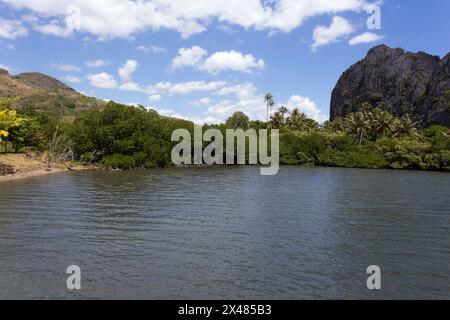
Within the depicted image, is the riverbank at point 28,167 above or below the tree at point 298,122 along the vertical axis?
below

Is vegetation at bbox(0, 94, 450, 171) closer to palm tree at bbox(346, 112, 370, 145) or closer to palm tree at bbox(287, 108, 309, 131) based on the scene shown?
palm tree at bbox(346, 112, 370, 145)

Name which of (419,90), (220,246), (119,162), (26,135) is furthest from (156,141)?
(419,90)

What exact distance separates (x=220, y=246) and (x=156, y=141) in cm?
6885

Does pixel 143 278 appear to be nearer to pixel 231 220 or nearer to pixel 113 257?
pixel 113 257

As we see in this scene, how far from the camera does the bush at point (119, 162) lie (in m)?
77.3

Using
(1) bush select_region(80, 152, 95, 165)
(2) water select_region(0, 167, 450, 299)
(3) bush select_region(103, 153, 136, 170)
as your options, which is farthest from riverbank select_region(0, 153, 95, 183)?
(2) water select_region(0, 167, 450, 299)

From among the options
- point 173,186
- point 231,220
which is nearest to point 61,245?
point 231,220

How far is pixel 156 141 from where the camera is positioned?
8831 cm

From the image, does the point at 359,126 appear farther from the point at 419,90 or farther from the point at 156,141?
the point at 419,90

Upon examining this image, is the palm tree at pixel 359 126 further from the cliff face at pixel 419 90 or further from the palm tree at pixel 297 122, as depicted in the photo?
the cliff face at pixel 419 90

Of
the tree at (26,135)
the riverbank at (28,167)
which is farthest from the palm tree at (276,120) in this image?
the tree at (26,135)

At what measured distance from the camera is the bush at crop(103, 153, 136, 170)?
7732cm

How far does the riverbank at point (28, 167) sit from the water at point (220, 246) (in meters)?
17.0
